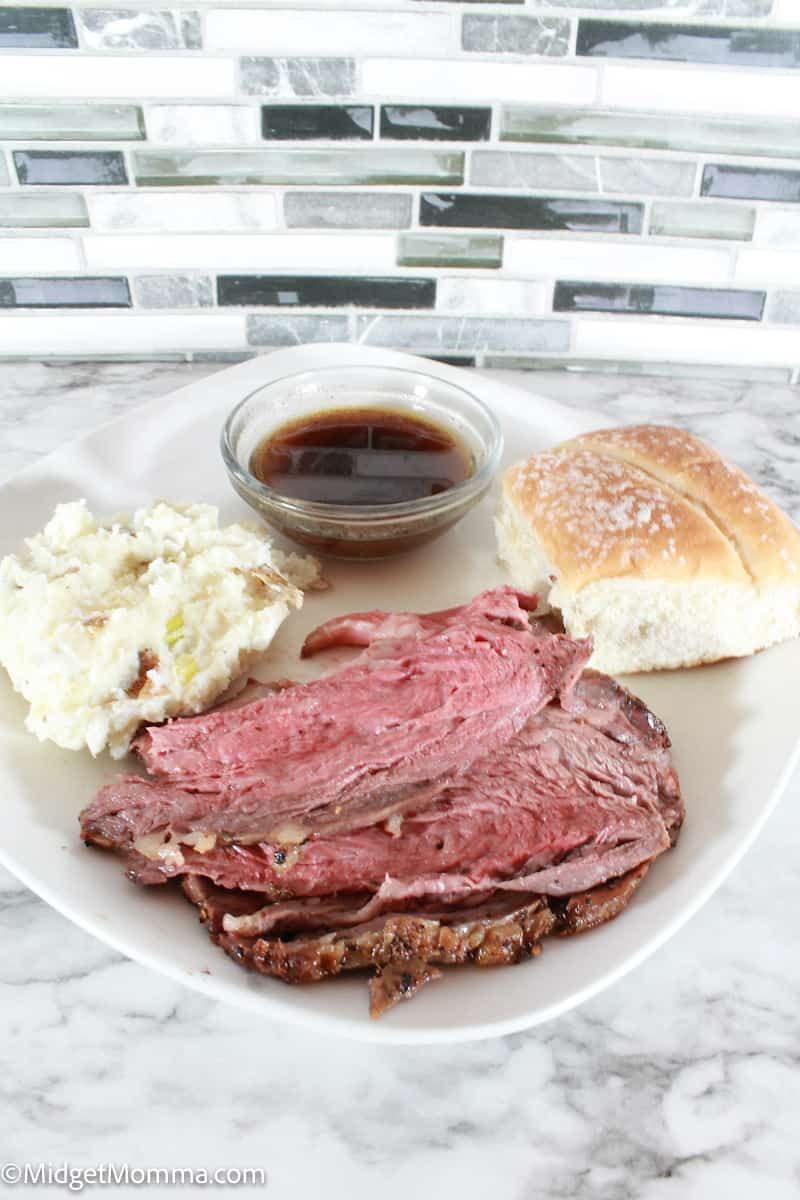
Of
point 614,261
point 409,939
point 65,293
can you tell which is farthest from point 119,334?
point 409,939

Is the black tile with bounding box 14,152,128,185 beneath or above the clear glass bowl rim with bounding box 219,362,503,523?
above

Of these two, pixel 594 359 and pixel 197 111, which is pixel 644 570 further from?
pixel 197 111

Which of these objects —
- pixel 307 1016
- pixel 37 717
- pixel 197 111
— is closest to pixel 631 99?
pixel 197 111

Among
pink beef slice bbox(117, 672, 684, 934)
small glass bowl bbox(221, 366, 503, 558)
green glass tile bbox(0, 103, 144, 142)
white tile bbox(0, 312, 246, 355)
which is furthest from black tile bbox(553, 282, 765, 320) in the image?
pink beef slice bbox(117, 672, 684, 934)

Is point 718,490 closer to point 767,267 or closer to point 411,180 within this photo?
point 767,267

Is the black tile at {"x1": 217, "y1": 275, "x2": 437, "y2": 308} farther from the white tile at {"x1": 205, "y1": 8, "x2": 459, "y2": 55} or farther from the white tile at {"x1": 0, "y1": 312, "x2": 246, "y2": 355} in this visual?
the white tile at {"x1": 205, "y1": 8, "x2": 459, "y2": 55}

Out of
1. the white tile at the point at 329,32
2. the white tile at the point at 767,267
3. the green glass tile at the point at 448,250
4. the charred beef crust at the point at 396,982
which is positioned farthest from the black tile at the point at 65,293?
the charred beef crust at the point at 396,982

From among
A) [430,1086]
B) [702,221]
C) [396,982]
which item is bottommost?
[430,1086]
